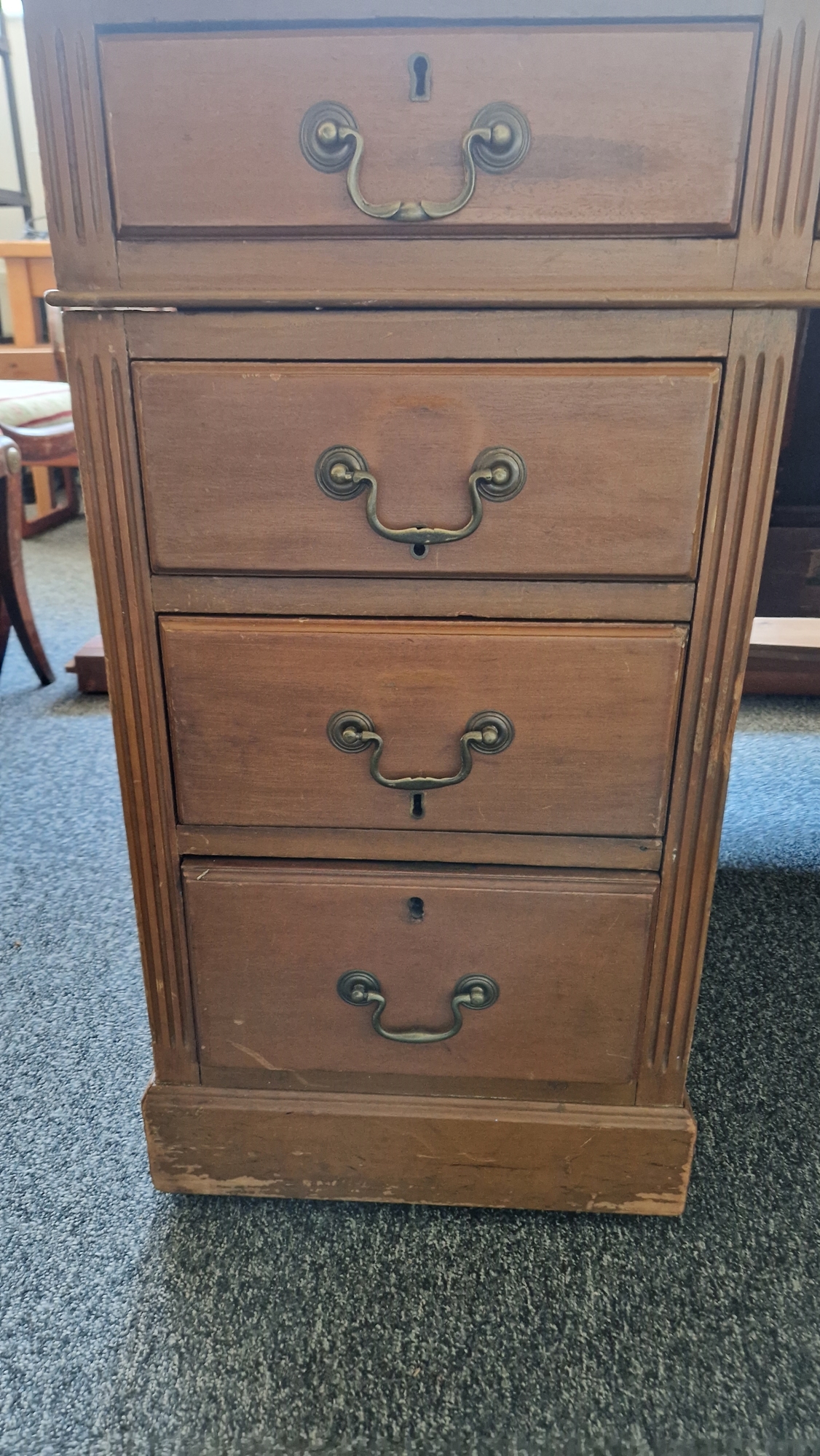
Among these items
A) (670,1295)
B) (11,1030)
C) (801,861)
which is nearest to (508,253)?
(670,1295)

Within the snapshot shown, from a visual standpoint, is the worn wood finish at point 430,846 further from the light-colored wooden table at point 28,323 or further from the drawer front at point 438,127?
the light-colored wooden table at point 28,323

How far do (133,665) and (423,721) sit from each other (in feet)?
0.67

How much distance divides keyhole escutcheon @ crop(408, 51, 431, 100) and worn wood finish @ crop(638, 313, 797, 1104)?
223mm

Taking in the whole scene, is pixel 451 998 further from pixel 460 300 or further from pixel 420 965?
pixel 460 300

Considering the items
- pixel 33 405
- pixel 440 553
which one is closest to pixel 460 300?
pixel 440 553

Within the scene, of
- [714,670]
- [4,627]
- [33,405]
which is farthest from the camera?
[33,405]

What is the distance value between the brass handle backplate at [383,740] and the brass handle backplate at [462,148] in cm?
31

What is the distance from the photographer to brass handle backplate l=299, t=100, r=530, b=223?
1.77 ft

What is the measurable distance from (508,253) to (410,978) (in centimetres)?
50

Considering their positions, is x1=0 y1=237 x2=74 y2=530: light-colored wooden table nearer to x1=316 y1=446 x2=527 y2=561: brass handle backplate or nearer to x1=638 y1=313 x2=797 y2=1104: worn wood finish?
x1=316 y1=446 x2=527 y2=561: brass handle backplate

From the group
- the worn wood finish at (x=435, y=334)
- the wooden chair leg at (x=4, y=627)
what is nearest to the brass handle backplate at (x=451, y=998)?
Result: the worn wood finish at (x=435, y=334)

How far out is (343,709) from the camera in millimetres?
664

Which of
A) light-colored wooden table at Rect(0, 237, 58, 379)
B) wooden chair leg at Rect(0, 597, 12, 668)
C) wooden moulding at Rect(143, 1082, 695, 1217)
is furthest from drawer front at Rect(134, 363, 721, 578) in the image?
light-colored wooden table at Rect(0, 237, 58, 379)

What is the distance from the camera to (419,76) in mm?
541
